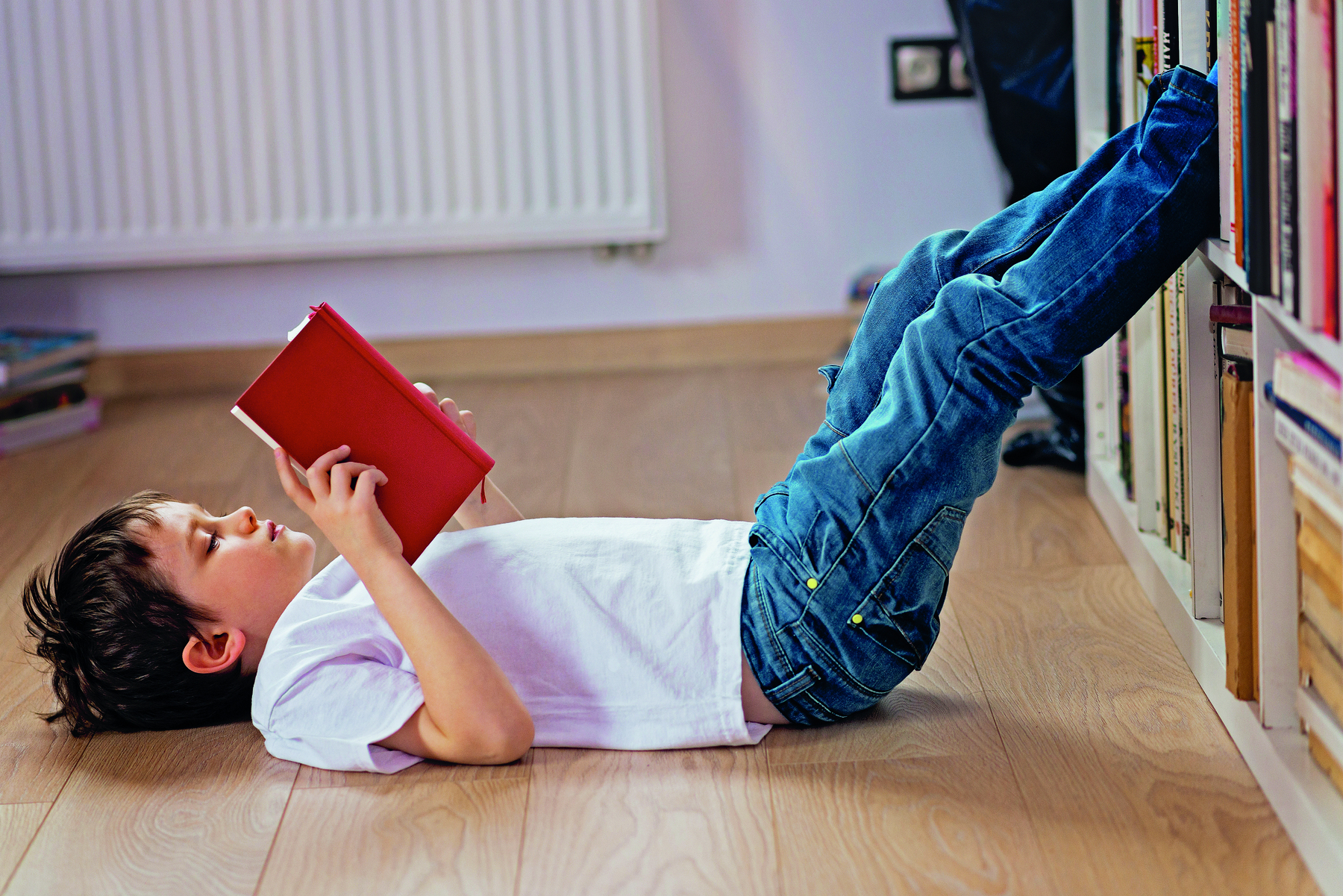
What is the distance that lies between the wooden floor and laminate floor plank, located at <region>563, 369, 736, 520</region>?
0.47m

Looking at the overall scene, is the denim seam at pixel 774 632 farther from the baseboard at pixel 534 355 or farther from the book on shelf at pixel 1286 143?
the baseboard at pixel 534 355

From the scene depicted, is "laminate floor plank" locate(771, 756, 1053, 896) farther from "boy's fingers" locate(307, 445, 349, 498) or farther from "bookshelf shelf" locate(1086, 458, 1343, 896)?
"boy's fingers" locate(307, 445, 349, 498)

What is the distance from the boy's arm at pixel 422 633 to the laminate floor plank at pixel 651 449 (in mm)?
664

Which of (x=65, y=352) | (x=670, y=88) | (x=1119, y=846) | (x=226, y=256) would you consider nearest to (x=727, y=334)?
(x=670, y=88)

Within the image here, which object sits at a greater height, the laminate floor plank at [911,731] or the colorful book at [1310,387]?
the colorful book at [1310,387]

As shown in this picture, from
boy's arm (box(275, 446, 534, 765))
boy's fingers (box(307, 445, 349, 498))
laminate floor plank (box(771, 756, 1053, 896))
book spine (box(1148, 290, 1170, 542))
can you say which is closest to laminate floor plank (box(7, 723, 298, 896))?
boy's arm (box(275, 446, 534, 765))

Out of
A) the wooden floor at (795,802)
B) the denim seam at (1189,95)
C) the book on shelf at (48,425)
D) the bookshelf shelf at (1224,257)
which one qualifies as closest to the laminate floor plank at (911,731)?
the wooden floor at (795,802)

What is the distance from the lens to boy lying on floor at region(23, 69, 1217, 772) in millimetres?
955

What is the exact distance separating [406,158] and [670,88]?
1.53 ft

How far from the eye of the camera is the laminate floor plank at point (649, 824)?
2.89 feet

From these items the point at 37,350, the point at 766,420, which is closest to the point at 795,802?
the point at 766,420

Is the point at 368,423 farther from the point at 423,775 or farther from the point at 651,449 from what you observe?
the point at 651,449

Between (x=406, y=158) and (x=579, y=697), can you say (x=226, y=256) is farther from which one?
(x=579, y=697)

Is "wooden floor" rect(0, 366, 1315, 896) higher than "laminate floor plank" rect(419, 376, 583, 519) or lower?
lower
